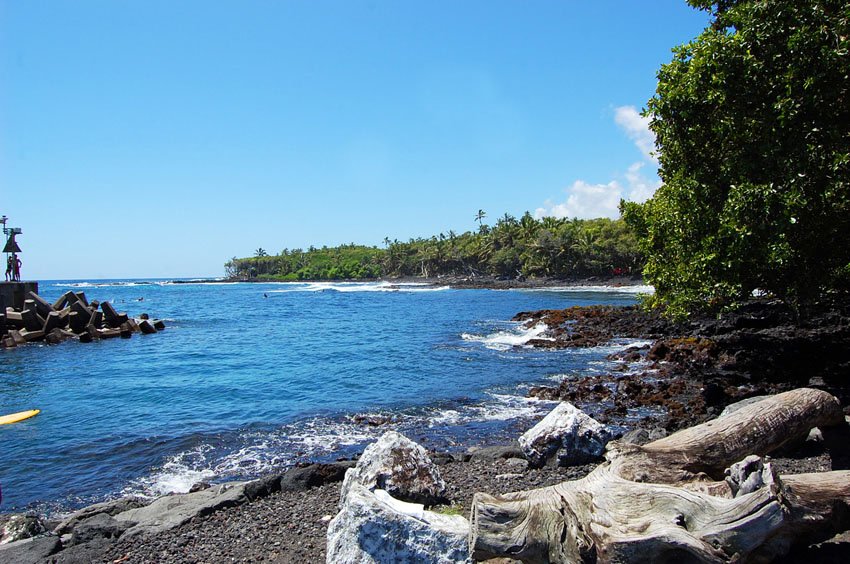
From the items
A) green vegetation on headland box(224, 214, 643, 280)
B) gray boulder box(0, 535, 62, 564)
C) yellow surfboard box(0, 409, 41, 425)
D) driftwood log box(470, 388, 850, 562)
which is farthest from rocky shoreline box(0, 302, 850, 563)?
green vegetation on headland box(224, 214, 643, 280)

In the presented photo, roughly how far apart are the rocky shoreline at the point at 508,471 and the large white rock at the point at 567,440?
187 mm

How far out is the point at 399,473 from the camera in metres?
7.50

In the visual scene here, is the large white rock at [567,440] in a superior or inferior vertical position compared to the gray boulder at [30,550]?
superior

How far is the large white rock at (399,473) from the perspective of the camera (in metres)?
7.41

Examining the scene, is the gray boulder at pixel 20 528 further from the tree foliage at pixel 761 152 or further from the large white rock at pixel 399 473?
the tree foliage at pixel 761 152

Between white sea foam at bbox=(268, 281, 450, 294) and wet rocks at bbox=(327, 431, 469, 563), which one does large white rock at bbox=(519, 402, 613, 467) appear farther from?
white sea foam at bbox=(268, 281, 450, 294)

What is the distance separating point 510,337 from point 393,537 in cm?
2869

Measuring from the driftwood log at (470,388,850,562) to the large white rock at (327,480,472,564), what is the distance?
27 cm

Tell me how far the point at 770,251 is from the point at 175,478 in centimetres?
1458

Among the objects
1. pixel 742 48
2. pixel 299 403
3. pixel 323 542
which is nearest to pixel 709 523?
pixel 323 542

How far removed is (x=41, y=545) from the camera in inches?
318

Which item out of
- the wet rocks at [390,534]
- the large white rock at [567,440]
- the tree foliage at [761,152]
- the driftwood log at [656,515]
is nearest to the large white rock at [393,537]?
the wet rocks at [390,534]

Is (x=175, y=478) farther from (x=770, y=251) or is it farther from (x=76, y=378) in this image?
(x=76, y=378)

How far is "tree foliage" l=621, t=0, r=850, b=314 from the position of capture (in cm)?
1159
